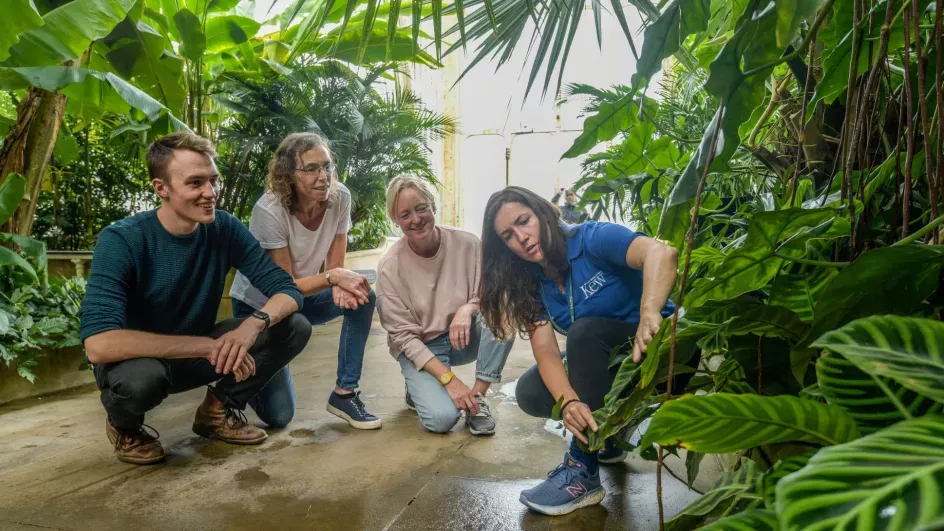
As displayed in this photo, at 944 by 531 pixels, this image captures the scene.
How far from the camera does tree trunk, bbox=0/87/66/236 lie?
3.06m

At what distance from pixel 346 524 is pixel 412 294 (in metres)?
1.03

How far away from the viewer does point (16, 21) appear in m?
2.26

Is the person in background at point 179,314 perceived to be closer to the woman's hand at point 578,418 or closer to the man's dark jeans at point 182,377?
the man's dark jeans at point 182,377

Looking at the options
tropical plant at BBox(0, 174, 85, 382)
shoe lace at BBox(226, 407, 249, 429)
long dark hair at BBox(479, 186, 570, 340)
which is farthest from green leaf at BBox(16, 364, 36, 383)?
long dark hair at BBox(479, 186, 570, 340)

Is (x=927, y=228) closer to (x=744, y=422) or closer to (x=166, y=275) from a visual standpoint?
(x=744, y=422)

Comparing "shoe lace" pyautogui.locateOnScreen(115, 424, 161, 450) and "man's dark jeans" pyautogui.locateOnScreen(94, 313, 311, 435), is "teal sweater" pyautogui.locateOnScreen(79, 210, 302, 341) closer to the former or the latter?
"man's dark jeans" pyautogui.locateOnScreen(94, 313, 311, 435)

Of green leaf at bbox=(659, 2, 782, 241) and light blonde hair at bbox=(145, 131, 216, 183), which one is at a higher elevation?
light blonde hair at bbox=(145, 131, 216, 183)

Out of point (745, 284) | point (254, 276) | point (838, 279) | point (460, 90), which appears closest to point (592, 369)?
point (745, 284)

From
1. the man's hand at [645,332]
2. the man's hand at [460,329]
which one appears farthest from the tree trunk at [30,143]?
the man's hand at [645,332]

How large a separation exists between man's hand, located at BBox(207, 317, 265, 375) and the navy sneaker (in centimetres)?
48

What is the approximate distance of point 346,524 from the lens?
1.55m

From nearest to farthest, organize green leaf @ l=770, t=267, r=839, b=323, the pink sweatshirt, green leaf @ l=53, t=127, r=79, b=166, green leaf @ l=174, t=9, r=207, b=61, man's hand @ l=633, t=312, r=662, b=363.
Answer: green leaf @ l=770, t=267, r=839, b=323 → man's hand @ l=633, t=312, r=662, b=363 → the pink sweatshirt → green leaf @ l=174, t=9, r=207, b=61 → green leaf @ l=53, t=127, r=79, b=166

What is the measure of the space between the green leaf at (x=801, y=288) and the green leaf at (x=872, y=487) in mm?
474

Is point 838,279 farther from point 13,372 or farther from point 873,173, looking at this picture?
point 13,372
